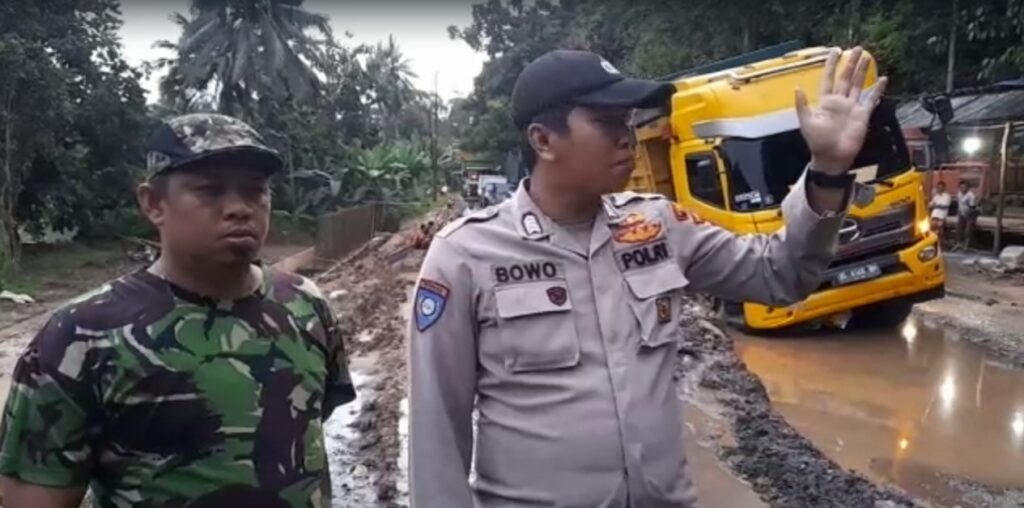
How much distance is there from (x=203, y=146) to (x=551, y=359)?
0.77 meters

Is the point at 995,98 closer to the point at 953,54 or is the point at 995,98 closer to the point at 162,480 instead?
A: the point at 953,54

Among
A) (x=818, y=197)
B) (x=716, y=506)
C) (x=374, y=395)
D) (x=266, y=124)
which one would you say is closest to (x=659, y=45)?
(x=266, y=124)

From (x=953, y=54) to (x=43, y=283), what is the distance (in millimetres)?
17212

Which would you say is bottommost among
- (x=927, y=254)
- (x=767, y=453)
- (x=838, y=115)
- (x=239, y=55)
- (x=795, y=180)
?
(x=767, y=453)

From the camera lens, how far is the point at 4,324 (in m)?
13.6

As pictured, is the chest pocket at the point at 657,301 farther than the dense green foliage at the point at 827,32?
No

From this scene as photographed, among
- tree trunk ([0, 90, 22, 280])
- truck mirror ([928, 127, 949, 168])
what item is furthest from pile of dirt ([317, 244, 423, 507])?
tree trunk ([0, 90, 22, 280])

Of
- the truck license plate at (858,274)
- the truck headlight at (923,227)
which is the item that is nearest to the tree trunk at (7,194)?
the truck license plate at (858,274)

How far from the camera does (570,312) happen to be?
177cm

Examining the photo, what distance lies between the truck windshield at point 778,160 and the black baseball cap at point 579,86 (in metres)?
7.70

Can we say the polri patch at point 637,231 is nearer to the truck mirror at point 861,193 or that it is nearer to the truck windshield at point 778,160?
the truck mirror at point 861,193

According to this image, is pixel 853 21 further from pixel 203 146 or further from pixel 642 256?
pixel 203 146

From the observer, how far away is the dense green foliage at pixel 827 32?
1527 cm

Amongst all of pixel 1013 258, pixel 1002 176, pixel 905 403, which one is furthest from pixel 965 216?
pixel 905 403
